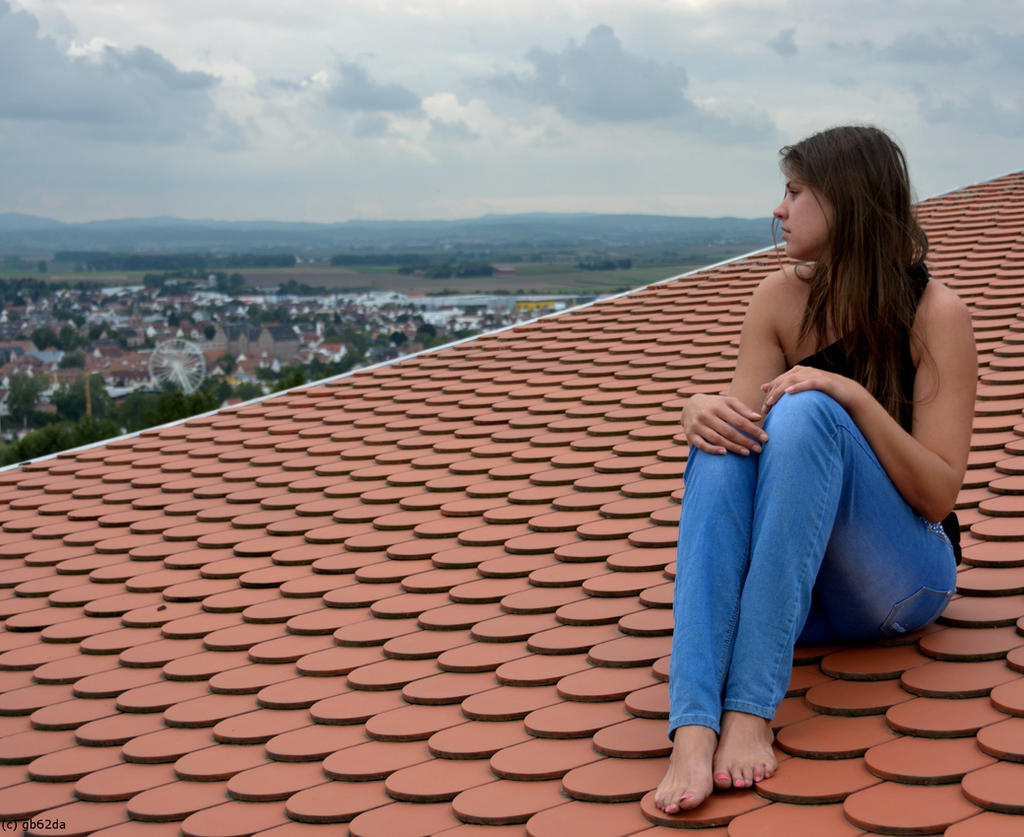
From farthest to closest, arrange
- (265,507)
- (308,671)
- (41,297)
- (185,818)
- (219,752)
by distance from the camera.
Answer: (41,297), (265,507), (308,671), (219,752), (185,818)

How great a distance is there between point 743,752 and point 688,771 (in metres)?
0.11

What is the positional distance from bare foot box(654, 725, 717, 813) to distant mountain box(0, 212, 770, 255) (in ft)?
169

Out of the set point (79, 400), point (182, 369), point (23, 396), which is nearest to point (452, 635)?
point (182, 369)

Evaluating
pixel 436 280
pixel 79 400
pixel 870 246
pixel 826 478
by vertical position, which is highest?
pixel 436 280

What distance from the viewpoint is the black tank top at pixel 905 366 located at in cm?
218

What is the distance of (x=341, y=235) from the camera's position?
145 m

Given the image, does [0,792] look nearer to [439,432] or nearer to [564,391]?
[439,432]

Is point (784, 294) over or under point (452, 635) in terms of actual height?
over

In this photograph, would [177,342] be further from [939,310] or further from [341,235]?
[341,235]

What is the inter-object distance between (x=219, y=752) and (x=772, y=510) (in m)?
1.39

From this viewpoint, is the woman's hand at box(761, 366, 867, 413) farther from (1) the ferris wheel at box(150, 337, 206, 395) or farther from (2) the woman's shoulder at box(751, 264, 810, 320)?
(1) the ferris wheel at box(150, 337, 206, 395)

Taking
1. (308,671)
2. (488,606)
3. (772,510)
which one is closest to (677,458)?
(488,606)

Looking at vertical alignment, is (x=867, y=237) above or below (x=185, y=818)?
above

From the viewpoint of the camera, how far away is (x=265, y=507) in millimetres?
4152
